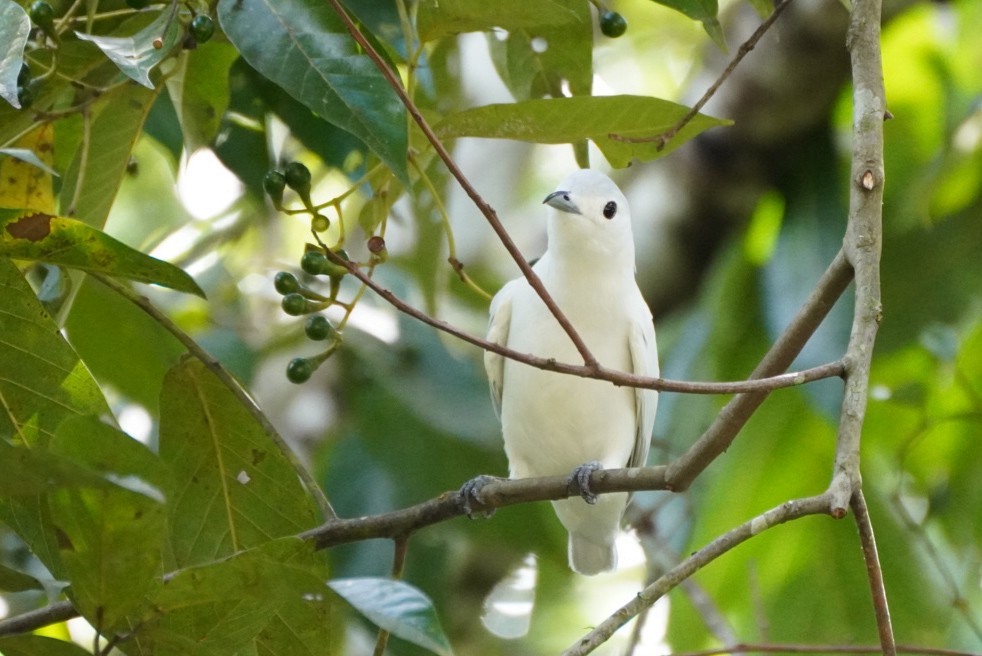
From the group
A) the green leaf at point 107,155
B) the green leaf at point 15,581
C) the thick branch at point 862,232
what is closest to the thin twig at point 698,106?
the thick branch at point 862,232

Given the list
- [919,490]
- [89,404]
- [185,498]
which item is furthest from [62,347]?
[919,490]

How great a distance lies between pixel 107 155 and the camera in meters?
2.50

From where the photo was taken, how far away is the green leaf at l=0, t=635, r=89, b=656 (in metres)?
1.67

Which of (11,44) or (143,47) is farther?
(143,47)

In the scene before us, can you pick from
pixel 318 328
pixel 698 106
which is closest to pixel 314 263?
pixel 318 328

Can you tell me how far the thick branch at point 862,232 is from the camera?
5.54 ft

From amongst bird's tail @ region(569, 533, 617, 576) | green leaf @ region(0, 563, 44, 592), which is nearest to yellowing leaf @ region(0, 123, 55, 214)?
green leaf @ region(0, 563, 44, 592)

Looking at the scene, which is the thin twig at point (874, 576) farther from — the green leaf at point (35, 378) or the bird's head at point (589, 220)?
the bird's head at point (589, 220)

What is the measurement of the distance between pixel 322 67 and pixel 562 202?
1.41 metres

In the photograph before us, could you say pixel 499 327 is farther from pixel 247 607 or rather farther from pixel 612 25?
pixel 247 607

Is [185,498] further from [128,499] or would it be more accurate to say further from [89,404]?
[128,499]

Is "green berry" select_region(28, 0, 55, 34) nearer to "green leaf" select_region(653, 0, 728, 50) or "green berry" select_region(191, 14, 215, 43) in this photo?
"green berry" select_region(191, 14, 215, 43)

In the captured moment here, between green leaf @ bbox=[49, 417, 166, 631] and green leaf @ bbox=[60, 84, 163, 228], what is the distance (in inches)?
39.0

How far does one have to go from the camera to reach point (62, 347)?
2025 mm
